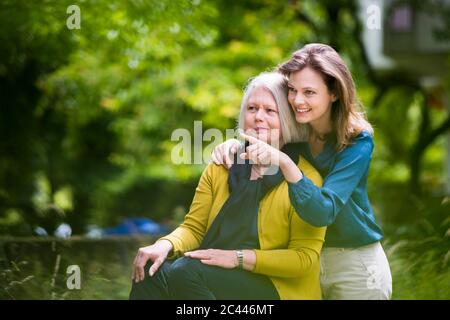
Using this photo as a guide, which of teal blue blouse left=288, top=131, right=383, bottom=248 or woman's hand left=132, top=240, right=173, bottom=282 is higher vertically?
teal blue blouse left=288, top=131, right=383, bottom=248

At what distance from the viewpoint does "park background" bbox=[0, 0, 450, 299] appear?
419cm

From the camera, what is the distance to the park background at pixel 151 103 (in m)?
4.19

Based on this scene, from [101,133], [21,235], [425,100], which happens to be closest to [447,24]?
[425,100]

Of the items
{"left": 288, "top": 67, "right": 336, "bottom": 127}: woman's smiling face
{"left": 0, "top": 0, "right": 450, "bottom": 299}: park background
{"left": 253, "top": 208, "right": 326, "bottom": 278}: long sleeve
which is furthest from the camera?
{"left": 0, "top": 0, "right": 450, "bottom": 299}: park background

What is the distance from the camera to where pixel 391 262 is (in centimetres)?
436

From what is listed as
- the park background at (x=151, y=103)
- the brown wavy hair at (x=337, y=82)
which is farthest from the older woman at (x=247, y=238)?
the park background at (x=151, y=103)

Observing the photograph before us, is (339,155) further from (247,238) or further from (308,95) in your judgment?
(247,238)

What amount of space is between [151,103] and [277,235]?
5.40m

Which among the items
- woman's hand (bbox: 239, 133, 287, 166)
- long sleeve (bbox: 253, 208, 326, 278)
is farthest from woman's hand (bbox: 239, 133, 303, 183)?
long sleeve (bbox: 253, 208, 326, 278)

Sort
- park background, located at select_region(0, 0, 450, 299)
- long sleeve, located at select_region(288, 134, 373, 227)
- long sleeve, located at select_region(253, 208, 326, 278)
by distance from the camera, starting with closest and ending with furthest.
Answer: long sleeve, located at select_region(288, 134, 373, 227)
long sleeve, located at select_region(253, 208, 326, 278)
park background, located at select_region(0, 0, 450, 299)

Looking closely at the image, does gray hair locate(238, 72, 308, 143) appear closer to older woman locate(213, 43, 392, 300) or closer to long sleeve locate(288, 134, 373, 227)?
older woman locate(213, 43, 392, 300)

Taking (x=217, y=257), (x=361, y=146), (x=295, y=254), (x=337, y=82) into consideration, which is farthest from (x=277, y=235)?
(x=337, y=82)

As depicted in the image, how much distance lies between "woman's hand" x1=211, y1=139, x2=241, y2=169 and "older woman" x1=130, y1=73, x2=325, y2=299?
0.03 meters

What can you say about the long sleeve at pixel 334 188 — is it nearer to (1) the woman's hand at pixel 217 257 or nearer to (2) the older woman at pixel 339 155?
(2) the older woman at pixel 339 155
